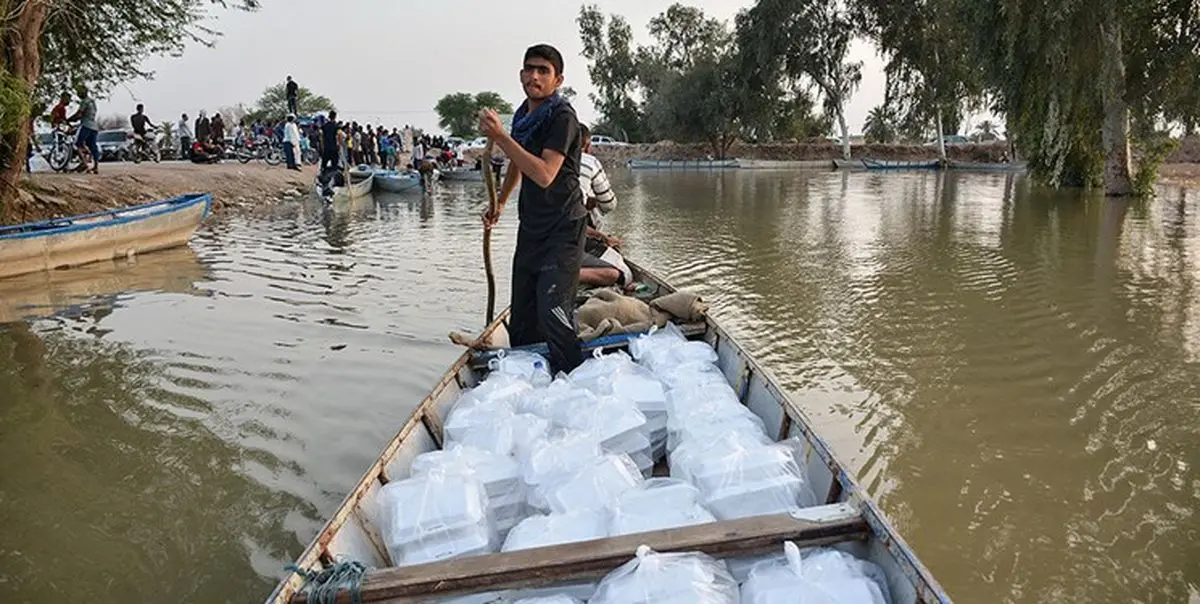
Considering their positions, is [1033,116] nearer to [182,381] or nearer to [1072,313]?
[1072,313]

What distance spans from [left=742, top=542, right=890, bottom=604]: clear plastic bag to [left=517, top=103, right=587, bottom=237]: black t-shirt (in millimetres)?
2412

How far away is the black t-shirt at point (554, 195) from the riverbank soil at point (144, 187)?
411 inches

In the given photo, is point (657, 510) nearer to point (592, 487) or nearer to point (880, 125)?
point (592, 487)

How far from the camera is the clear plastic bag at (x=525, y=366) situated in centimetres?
413

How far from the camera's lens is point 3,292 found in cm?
850

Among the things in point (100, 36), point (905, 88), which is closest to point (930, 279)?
point (100, 36)

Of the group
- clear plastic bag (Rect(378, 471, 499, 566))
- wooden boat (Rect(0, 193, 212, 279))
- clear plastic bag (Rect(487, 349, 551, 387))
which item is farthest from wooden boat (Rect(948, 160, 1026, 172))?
clear plastic bag (Rect(378, 471, 499, 566))

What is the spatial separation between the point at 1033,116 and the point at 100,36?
1883cm

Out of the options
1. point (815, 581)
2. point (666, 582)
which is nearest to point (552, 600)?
point (666, 582)

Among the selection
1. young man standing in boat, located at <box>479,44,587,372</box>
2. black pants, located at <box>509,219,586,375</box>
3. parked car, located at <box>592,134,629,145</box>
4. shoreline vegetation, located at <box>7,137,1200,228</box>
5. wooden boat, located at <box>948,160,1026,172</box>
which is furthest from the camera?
parked car, located at <box>592,134,629,145</box>

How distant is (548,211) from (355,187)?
17465 mm

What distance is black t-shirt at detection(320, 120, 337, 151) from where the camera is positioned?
62.1ft

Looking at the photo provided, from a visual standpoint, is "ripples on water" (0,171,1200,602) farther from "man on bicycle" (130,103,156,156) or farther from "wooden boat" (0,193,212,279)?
"man on bicycle" (130,103,156,156)

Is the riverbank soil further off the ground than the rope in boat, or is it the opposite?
the riverbank soil
